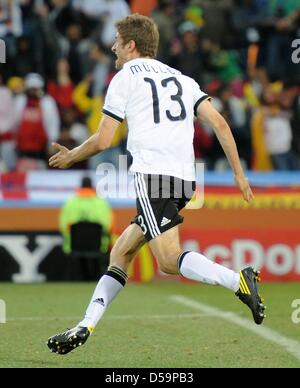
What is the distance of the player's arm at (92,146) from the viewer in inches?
283

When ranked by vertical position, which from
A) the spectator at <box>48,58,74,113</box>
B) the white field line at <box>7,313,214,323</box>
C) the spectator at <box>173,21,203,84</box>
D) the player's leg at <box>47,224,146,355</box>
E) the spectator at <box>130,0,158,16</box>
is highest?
the spectator at <box>130,0,158,16</box>

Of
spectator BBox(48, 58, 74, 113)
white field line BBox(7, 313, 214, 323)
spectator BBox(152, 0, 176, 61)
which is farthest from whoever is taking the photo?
spectator BBox(152, 0, 176, 61)

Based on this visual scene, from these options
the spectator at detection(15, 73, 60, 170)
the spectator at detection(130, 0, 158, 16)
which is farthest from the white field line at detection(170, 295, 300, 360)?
the spectator at detection(130, 0, 158, 16)

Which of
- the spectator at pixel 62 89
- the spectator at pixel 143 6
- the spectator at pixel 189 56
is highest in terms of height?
the spectator at pixel 143 6

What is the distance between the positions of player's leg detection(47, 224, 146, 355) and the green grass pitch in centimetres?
20

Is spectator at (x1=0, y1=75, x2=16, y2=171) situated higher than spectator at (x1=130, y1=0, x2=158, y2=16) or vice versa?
spectator at (x1=130, y1=0, x2=158, y2=16)

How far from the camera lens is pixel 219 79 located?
17578 millimetres

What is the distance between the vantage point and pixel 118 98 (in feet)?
23.9

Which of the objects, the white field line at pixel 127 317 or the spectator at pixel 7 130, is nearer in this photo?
the white field line at pixel 127 317

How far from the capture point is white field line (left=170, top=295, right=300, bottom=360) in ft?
25.9

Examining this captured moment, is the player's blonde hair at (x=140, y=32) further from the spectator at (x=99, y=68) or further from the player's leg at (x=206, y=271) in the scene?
the spectator at (x=99, y=68)

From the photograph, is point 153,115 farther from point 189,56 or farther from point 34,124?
point 189,56

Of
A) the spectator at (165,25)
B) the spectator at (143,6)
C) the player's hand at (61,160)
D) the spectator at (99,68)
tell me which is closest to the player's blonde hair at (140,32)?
the player's hand at (61,160)

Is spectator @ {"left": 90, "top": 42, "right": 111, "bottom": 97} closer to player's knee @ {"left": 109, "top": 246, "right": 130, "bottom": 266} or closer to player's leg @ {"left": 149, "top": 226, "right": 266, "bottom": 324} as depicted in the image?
player's knee @ {"left": 109, "top": 246, "right": 130, "bottom": 266}
